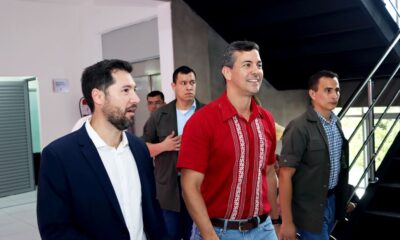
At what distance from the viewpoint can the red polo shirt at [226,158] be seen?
1.77 metres

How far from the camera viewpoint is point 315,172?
2424mm

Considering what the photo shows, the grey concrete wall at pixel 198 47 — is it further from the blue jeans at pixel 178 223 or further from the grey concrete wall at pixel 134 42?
the blue jeans at pixel 178 223

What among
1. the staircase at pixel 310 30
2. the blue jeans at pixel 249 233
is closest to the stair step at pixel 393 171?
the staircase at pixel 310 30

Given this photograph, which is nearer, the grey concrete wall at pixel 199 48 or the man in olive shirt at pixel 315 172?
the man in olive shirt at pixel 315 172

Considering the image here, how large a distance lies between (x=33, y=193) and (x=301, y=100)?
16.5ft

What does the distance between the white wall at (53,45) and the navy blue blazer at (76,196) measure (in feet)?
14.6

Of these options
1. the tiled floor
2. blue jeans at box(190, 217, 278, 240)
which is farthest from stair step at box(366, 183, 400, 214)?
the tiled floor

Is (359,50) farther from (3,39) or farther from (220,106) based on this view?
(3,39)

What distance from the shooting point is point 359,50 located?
419cm

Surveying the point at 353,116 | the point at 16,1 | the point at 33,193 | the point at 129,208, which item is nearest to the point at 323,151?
the point at 129,208

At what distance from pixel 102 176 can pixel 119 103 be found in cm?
30

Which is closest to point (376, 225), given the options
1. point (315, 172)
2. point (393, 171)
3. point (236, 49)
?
point (393, 171)

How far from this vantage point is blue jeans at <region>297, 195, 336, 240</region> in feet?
7.97

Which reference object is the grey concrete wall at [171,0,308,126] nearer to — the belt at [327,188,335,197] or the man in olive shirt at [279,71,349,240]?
the man in olive shirt at [279,71,349,240]
